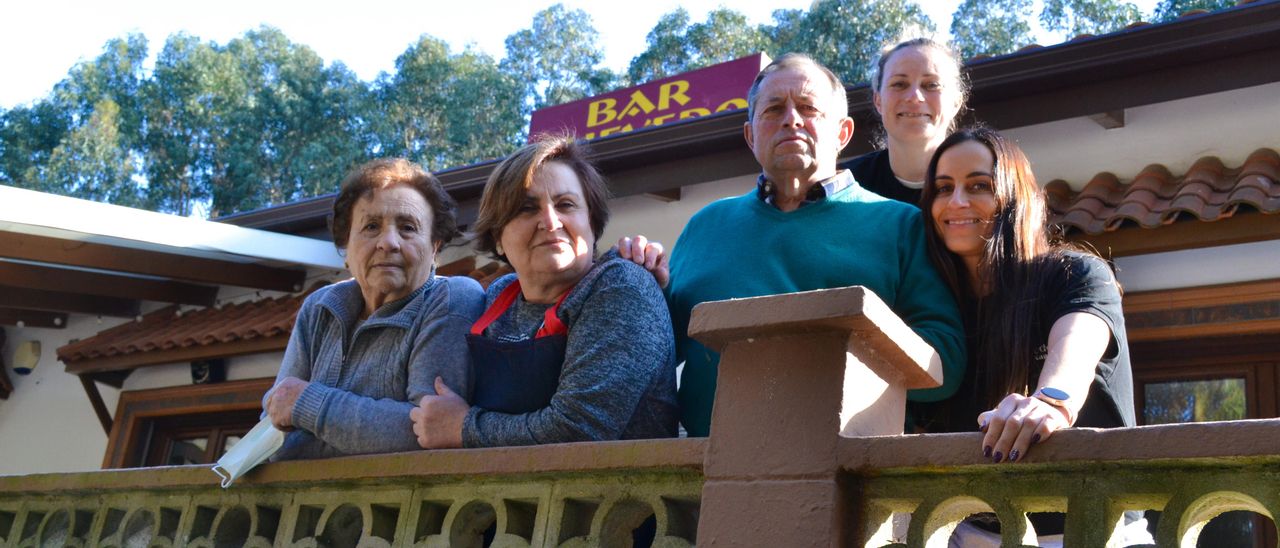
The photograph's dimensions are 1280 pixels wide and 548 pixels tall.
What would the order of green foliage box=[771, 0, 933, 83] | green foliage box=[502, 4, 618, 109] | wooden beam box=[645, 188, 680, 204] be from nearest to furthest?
wooden beam box=[645, 188, 680, 204] → green foliage box=[771, 0, 933, 83] → green foliage box=[502, 4, 618, 109]

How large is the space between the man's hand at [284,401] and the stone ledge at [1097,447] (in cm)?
153

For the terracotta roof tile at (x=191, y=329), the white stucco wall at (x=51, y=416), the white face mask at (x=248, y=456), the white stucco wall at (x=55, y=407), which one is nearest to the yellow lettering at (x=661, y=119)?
the terracotta roof tile at (x=191, y=329)

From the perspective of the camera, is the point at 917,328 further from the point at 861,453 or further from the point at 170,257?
the point at 170,257

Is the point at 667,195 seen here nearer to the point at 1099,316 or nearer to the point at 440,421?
the point at 440,421

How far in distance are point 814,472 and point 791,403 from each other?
0.13m

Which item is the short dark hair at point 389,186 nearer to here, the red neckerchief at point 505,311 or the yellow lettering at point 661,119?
the red neckerchief at point 505,311

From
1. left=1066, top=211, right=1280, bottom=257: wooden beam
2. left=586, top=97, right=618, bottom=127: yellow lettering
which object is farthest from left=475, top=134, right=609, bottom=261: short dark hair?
left=586, top=97, right=618, bottom=127: yellow lettering

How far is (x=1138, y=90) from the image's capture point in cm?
562

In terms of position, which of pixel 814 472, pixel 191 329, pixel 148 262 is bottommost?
pixel 814 472

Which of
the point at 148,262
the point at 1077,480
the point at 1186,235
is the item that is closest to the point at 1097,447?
the point at 1077,480

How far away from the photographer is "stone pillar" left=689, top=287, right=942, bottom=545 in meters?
2.06

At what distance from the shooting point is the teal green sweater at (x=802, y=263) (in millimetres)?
2713

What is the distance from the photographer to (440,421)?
9.14 ft

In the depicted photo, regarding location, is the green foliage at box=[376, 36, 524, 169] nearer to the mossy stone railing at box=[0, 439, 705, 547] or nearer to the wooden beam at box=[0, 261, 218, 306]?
the wooden beam at box=[0, 261, 218, 306]
